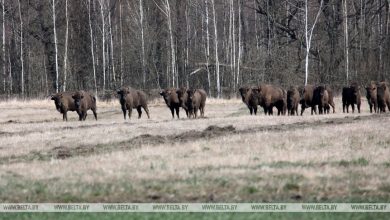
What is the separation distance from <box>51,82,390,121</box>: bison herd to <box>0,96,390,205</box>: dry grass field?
814cm

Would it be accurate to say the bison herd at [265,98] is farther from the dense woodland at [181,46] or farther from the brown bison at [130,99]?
the dense woodland at [181,46]

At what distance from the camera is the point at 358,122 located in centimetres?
2533

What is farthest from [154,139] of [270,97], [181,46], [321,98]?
[181,46]

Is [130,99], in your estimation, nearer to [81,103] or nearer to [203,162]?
[81,103]

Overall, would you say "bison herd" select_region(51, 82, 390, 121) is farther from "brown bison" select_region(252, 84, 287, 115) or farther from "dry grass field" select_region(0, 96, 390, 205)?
"dry grass field" select_region(0, 96, 390, 205)

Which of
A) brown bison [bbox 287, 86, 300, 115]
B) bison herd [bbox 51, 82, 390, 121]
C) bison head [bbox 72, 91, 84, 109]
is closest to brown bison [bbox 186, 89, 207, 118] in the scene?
bison herd [bbox 51, 82, 390, 121]

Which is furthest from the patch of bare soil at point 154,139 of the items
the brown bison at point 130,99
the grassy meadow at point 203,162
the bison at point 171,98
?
the brown bison at point 130,99

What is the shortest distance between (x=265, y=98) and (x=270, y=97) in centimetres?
37

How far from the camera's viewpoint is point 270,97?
35.3 m

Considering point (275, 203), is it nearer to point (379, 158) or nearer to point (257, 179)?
point (257, 179)

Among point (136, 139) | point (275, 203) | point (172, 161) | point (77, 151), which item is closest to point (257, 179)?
point (275, 203)

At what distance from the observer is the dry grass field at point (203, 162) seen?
12.3 metres

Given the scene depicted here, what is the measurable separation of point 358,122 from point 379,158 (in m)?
9.84

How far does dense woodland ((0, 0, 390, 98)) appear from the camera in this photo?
178ft
